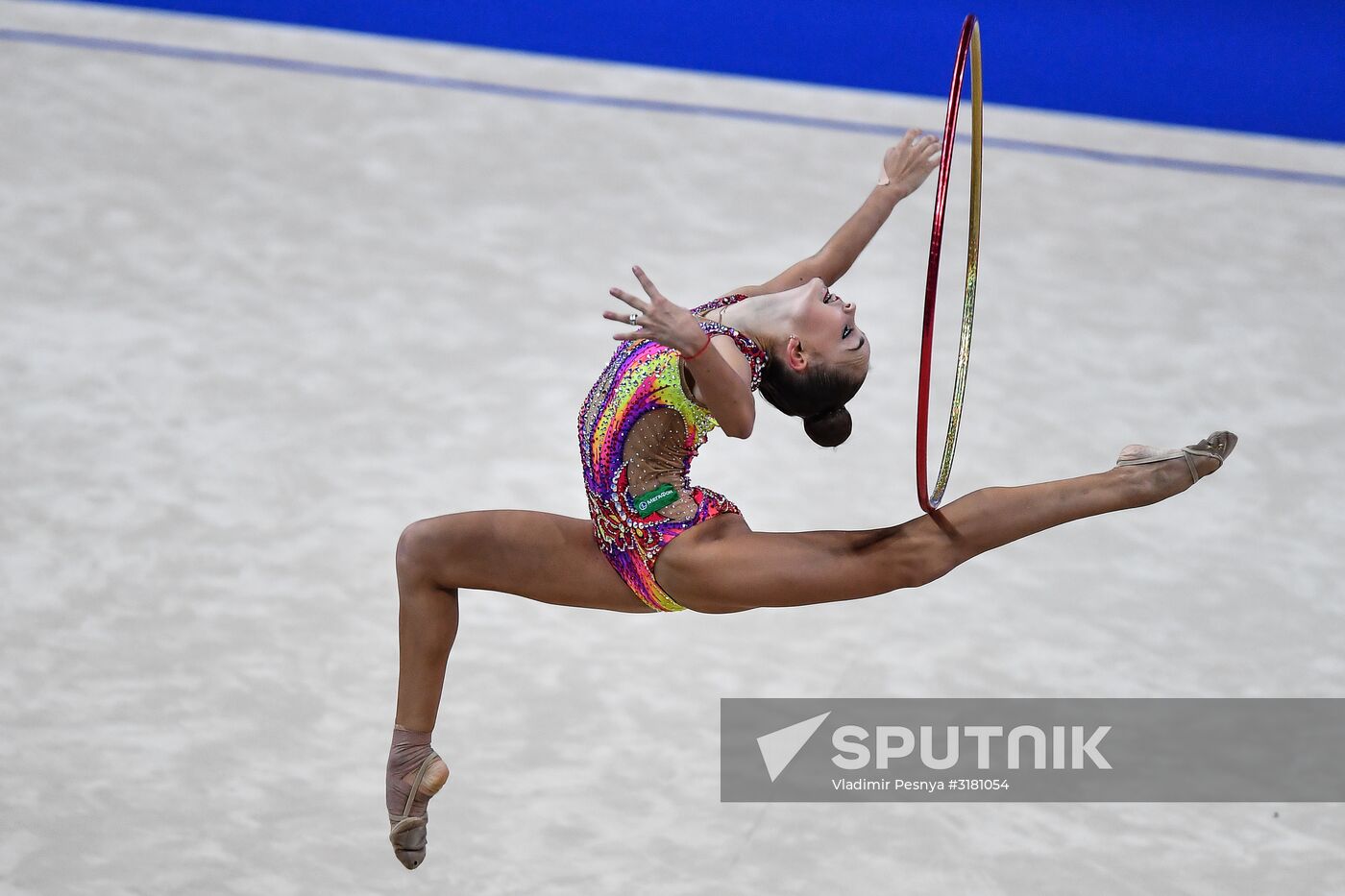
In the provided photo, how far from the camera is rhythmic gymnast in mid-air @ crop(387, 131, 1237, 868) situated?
3113mm

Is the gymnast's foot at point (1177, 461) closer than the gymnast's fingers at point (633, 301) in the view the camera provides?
No

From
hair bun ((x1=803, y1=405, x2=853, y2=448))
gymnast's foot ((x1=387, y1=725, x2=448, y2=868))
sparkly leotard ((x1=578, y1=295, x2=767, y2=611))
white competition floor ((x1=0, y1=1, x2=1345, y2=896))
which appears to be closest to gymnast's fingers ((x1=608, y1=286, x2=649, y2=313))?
sparkly leotard ((x1=578, y1=295, x2=767, y2=611))

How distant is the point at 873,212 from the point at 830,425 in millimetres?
580

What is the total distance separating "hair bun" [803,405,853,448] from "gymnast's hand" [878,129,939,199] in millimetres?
606

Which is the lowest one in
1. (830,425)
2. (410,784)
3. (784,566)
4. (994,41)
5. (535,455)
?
(410,784)

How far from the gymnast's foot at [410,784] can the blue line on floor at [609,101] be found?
198 inches

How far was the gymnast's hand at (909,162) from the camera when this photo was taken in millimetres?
3672

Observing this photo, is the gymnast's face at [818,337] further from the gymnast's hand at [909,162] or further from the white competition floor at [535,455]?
the white competition floor at [535,455]

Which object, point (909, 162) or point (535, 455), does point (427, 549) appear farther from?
point (535, 455)

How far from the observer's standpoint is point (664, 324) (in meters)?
2.81

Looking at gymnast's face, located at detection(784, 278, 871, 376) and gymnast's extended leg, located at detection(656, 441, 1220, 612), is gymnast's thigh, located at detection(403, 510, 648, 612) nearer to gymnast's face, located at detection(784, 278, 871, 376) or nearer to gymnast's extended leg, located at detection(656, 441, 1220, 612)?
gymnast's extended leg, located at detection(656, 441, 1220, 612)

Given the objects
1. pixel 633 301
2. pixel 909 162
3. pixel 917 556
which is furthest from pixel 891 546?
pixel 909 162

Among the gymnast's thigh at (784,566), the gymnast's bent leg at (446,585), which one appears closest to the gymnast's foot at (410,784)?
the gymnast's bent leg at (446,585)

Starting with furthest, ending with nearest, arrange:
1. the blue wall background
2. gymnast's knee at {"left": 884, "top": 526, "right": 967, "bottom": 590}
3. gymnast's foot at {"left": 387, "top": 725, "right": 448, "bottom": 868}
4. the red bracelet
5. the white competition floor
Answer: the blue wall background → the white competition floor → gymnast's foot at {"left": 387, "top": 725, "right": 448, "bottom": 868} → gymnast's knee at {"left": 884, "top": 526, "right": 967, "bottom": 590} → the red bracelet
